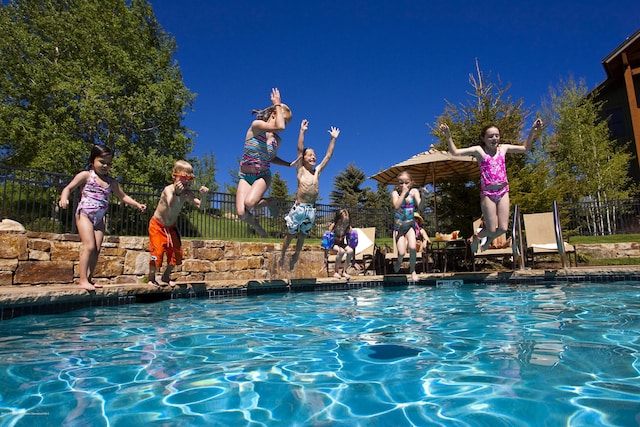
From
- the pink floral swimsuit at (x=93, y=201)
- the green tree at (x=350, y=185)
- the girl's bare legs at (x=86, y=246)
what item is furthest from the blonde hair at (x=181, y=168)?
the green tree at (x=350, y=185)

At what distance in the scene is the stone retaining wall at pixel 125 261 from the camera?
21.4 feet

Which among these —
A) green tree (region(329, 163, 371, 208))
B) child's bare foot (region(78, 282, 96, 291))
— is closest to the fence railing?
child's bare foot (region(78, 282, 96, 291))

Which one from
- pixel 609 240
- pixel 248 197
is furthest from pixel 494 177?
pixel 609 240

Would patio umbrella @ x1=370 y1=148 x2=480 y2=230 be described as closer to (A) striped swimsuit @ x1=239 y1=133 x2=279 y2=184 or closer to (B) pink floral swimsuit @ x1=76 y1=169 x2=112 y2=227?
(A) striped swimsuit @ x1=239 y1=133 x2=279 y2=184

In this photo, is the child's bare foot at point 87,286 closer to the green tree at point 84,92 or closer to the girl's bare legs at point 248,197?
the girl's bare legs at point 248,197

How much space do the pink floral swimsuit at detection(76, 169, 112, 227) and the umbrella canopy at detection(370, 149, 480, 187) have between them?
713 centimetres

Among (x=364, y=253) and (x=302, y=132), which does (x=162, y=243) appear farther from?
(x=364, y=253)

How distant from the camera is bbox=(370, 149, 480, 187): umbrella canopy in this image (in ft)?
33.9

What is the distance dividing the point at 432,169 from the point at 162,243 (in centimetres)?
765

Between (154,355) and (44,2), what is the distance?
23.4m

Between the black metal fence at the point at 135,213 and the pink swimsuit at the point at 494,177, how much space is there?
117 inches

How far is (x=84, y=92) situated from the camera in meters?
17.3

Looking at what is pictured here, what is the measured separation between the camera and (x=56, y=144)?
1617 centimetres

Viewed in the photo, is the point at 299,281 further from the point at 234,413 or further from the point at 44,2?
the point at 44,2
